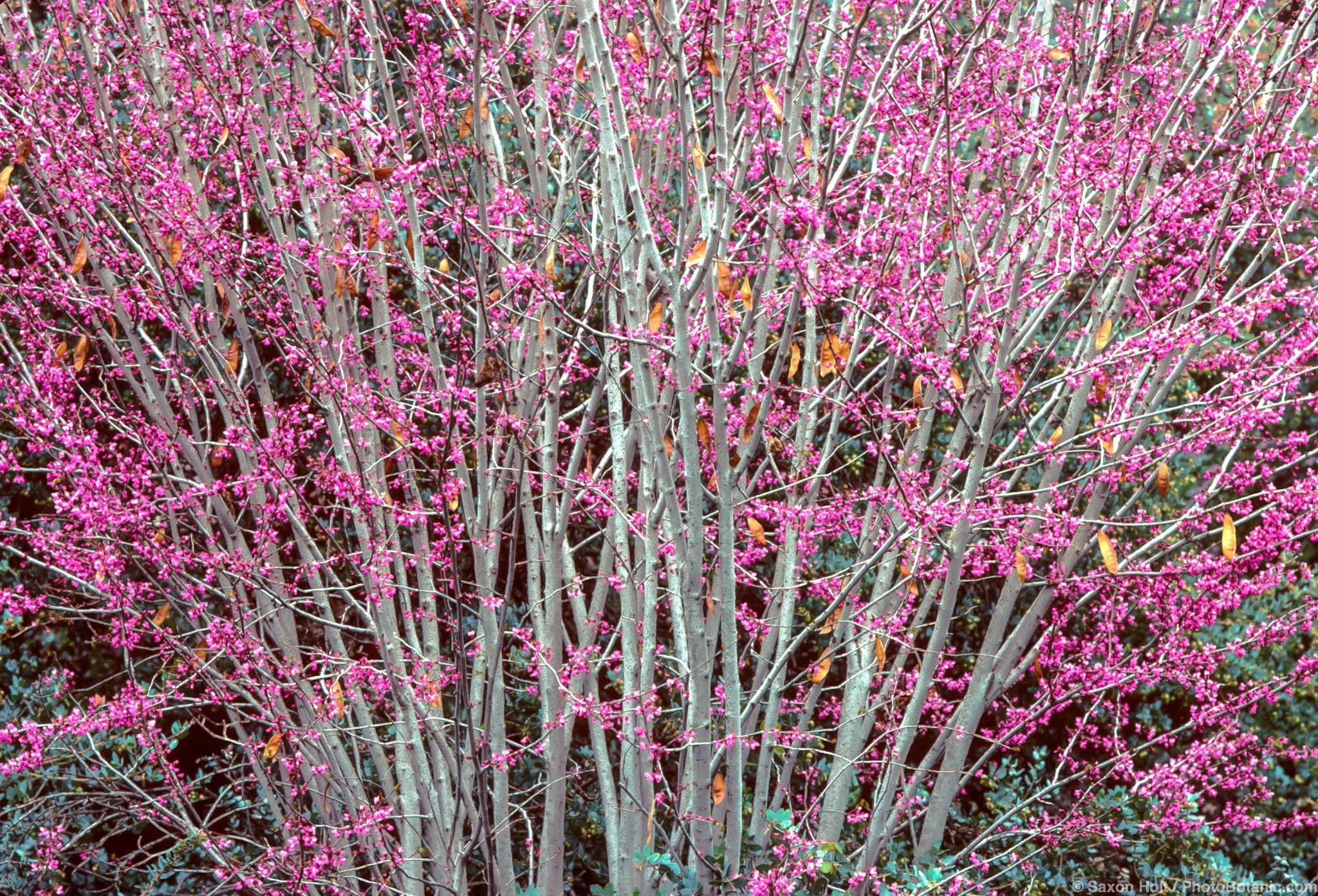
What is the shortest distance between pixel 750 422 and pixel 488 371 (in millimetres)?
795

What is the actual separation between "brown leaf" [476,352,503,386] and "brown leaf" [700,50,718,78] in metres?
0.90

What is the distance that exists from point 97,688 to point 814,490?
3.75 metres

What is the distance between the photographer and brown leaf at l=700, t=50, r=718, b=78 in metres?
2.87

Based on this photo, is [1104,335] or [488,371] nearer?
[488,371]

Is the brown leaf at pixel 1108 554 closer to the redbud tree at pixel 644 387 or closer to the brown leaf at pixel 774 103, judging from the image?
the redbud tree at pixel 644 387

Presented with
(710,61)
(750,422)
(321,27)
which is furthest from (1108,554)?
(321,27)

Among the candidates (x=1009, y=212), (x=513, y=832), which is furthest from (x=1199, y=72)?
(x=513, y=832)

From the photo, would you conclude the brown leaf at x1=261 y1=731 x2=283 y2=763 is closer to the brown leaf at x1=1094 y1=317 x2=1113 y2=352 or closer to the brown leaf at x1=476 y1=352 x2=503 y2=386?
the brown leaf at x1=476 y1=352 x2=503 y2=386

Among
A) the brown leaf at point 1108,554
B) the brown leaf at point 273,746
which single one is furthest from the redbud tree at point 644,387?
the brown leaf at point 1108,554

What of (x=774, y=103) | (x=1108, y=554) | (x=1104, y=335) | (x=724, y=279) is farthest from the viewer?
(x=1104, y=335)

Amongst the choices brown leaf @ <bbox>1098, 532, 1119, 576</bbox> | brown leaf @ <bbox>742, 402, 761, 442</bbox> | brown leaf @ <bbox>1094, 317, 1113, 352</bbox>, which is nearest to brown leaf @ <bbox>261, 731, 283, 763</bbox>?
brown leaf @ <bbox>742, 402, 761, 442</bbox>

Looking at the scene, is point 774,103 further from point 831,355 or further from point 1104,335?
point 1104,335

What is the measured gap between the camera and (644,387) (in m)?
3.34

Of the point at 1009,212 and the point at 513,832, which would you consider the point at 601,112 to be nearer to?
the point at 1009,212
